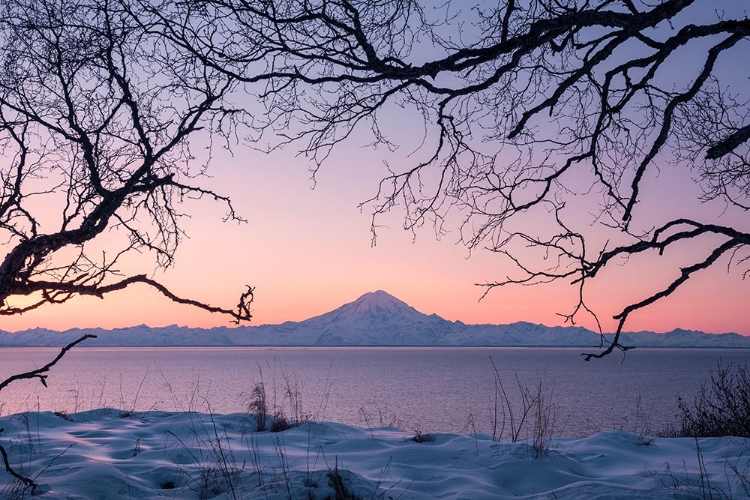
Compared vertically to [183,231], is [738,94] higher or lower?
higher

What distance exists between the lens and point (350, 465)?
605 cm

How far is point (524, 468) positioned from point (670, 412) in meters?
50.5

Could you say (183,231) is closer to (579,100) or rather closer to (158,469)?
(158,469)

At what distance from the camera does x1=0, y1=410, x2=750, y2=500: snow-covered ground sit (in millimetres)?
4789

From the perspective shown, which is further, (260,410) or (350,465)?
(260,410)

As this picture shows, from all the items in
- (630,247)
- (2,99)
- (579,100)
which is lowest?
(630,247)

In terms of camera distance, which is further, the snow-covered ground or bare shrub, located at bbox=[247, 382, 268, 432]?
bare shrub, located at bbox=[247, 382, 268, 432]

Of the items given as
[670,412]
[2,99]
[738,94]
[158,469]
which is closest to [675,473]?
[738,94]

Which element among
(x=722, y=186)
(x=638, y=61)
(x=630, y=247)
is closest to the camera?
(x=630, y=247)

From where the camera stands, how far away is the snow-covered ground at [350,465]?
189 inches

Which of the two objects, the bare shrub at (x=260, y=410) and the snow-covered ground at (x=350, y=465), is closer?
the snow-covered ground at (x=350, y=465)

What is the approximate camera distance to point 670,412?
162 feet

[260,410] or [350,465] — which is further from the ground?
[260,410]

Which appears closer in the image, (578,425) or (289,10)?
(289,10)
